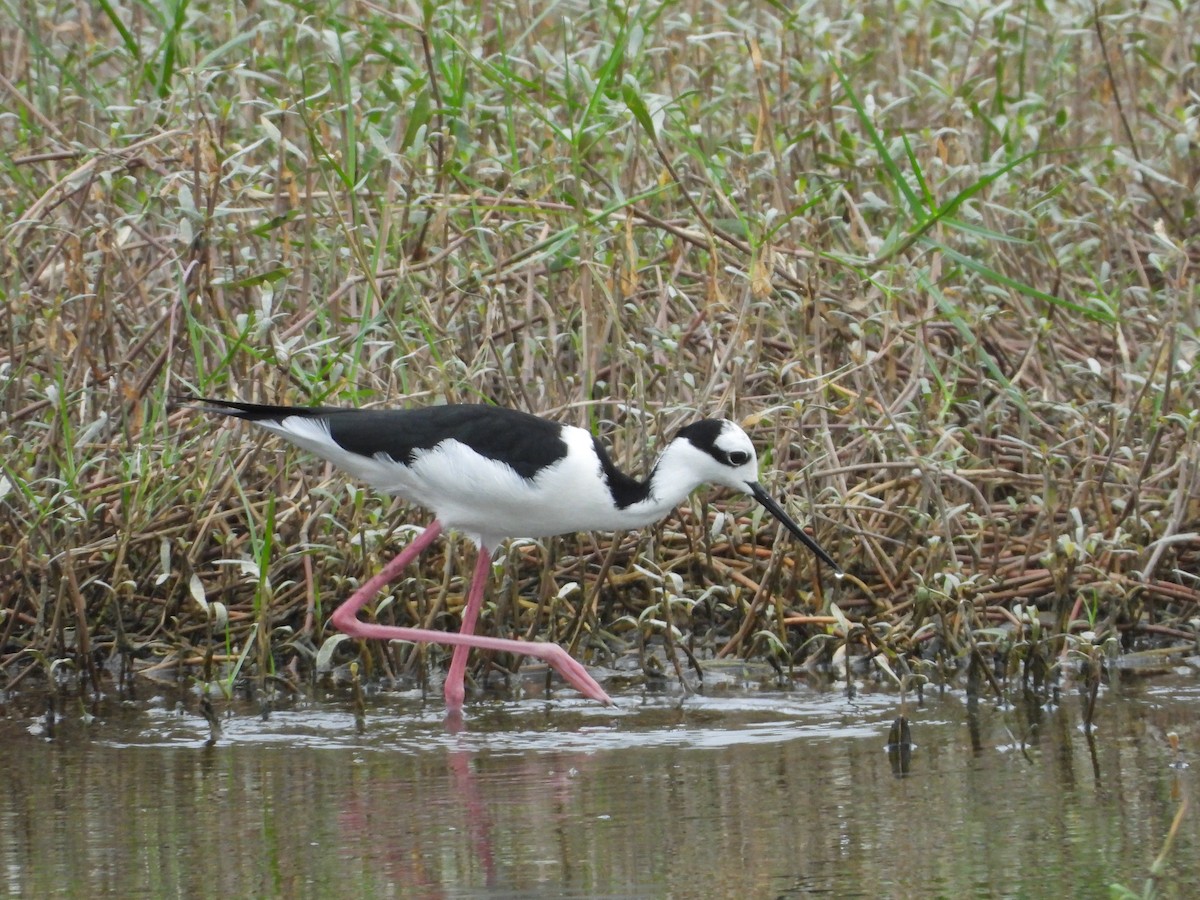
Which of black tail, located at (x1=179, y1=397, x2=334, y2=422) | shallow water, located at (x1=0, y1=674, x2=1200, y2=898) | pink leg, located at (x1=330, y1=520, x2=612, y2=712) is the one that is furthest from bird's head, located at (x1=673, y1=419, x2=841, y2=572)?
black tail, located at (x1=179, y1=397, x2=334, y2=422)

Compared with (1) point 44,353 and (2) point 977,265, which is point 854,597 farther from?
(1) point 44,353

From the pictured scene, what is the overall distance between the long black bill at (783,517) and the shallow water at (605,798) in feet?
1.37

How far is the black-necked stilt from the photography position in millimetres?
5062

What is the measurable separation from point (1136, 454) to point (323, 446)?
2409 mm

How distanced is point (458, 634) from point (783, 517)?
933 mm

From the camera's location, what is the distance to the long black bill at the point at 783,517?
17.1 feet

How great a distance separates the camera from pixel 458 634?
5223mm

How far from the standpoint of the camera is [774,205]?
6250 mm

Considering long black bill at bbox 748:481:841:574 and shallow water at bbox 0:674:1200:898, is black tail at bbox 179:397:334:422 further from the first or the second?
long black bill at bbox 748:481:841:574

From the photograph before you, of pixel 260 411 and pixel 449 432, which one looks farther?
pixel 449 432

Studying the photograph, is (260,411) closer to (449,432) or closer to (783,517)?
(449,432)

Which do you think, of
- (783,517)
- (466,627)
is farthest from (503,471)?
(783,517)

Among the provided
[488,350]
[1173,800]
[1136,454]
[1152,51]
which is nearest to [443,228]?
[488,350]

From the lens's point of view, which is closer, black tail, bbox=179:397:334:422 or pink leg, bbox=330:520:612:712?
black tail, bbox=179:397:334:422
